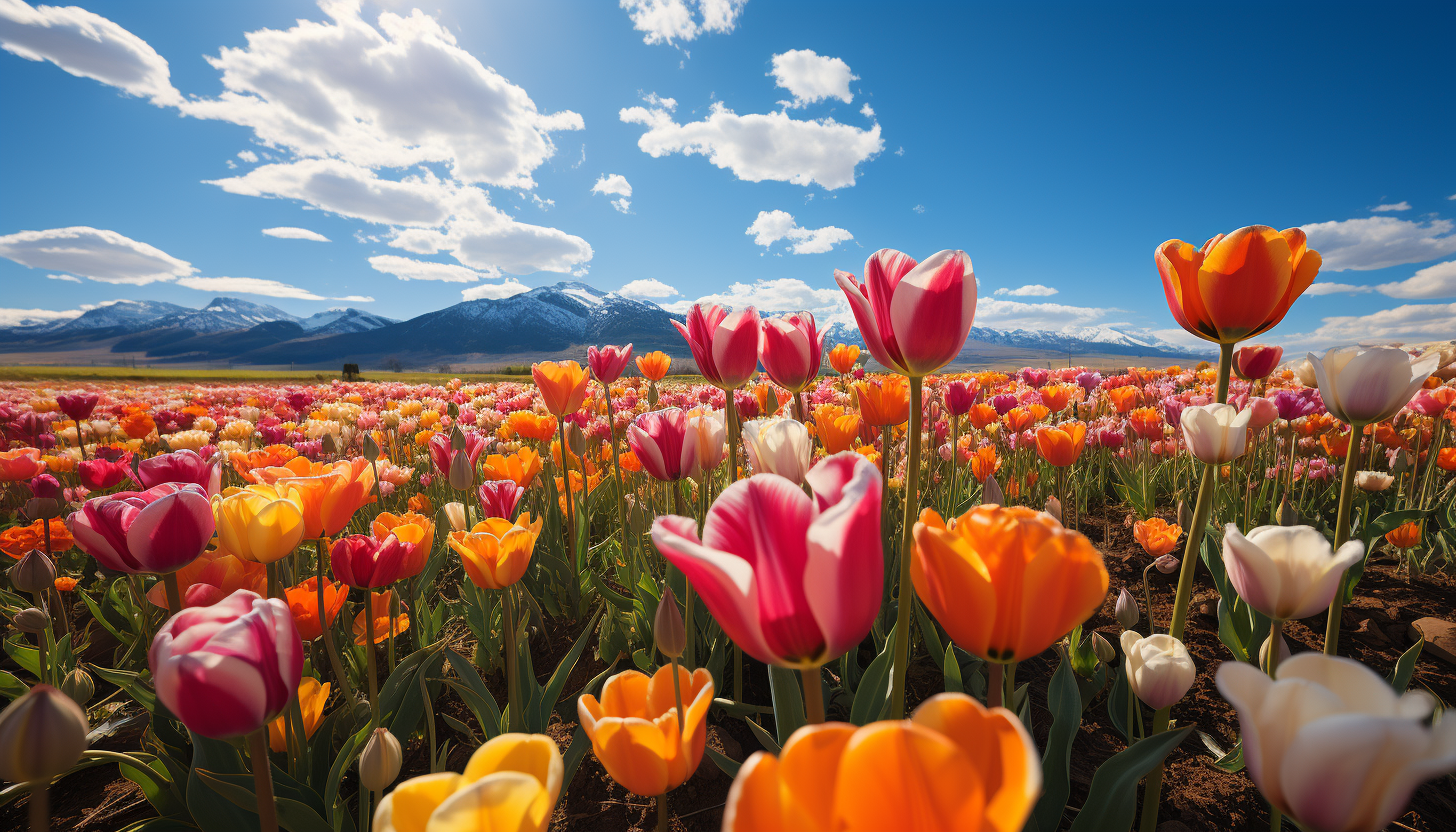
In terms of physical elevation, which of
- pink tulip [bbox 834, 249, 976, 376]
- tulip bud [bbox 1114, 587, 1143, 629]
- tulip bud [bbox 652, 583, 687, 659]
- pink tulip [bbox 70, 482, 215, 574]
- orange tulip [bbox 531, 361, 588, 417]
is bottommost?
tulip bud [bbox 1114, 587, 1143, 629]

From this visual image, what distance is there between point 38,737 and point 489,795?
0.84 m

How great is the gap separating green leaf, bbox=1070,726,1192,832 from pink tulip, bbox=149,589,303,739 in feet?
4.96

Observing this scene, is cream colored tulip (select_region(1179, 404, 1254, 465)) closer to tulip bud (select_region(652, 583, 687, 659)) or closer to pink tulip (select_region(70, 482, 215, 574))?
tulip bud (select_region(652, 583, 687, 659))

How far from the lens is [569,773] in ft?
4.97

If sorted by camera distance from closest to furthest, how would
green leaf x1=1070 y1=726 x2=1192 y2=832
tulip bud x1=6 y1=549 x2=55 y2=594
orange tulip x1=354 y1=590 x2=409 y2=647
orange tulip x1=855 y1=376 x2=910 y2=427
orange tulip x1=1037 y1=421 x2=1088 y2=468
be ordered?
green leaf x1=1070 y1=726 x2=1192 y2=832, tulip bud x1=6 y1=549 x2=55 y2=594, orange tulip x1=354 y1=590 x2=409 y2=647, orange tulip x1=855 y1=376 x2=910 y2=427, orange tulip x1=1037 y1=421 x2=1088 y2=468

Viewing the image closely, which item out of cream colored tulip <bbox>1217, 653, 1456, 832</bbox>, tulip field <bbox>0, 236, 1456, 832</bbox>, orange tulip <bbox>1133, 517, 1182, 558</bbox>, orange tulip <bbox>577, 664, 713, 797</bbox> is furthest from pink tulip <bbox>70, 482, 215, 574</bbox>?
orange tulip <bbox>1133, 517, 1182, 558</bbox>

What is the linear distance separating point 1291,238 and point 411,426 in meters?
6.94

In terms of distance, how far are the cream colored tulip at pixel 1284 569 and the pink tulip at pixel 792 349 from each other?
1.22m

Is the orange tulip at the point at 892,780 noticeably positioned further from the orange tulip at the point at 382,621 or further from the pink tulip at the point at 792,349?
the orange tulip at the point at 382,621

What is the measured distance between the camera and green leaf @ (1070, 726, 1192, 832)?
1089 mm

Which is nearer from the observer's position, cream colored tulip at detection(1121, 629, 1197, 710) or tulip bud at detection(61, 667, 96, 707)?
cream colored tulip at detection(1121, 629, 1197, 710)

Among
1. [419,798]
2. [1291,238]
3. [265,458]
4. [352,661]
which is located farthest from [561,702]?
[1291,238]

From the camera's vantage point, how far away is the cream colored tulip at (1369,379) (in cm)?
132

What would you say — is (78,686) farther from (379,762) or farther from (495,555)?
(379,762)
